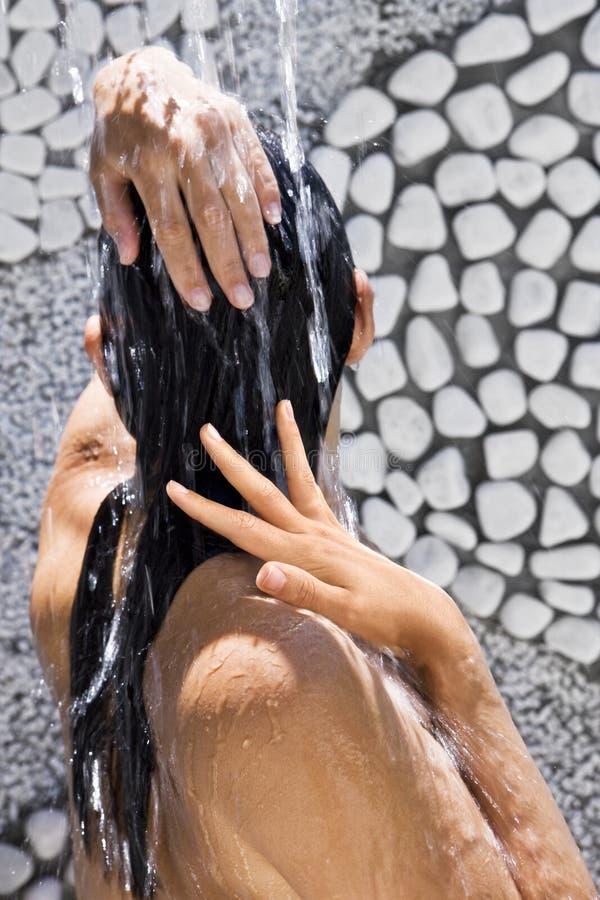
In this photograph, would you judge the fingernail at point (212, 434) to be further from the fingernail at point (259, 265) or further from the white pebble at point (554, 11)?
the white pebble at point (554, 11)

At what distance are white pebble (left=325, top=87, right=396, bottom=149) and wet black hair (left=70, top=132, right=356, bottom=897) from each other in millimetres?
1270

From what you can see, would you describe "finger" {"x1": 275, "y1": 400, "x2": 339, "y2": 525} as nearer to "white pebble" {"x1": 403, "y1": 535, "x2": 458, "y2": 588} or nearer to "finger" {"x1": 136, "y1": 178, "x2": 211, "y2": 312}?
"finger" {"x1": 136, "y1": 178, "x2": 211, "y2": 312}

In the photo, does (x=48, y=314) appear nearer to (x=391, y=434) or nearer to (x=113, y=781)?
(x=391, y=434)

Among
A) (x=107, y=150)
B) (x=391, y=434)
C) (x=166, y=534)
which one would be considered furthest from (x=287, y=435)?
(x=391, y=434)

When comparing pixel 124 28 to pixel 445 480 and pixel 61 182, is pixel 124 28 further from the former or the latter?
pixel 445 480

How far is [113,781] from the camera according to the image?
0.79m

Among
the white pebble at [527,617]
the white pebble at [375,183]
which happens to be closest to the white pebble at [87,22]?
the white pebble at [375,183]

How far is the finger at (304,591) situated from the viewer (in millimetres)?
641

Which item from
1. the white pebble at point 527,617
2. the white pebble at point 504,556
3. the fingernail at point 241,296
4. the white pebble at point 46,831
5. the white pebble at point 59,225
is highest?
the white pebble at point 59,225

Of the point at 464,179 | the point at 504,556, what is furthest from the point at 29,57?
the point at 504,556

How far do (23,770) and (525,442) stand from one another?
3.92ft

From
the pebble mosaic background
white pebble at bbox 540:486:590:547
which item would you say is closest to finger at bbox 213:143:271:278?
the pebble mosaic background

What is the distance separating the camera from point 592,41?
194 cm

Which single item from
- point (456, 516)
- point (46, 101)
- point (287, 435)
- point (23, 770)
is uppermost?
point (46, 101)
